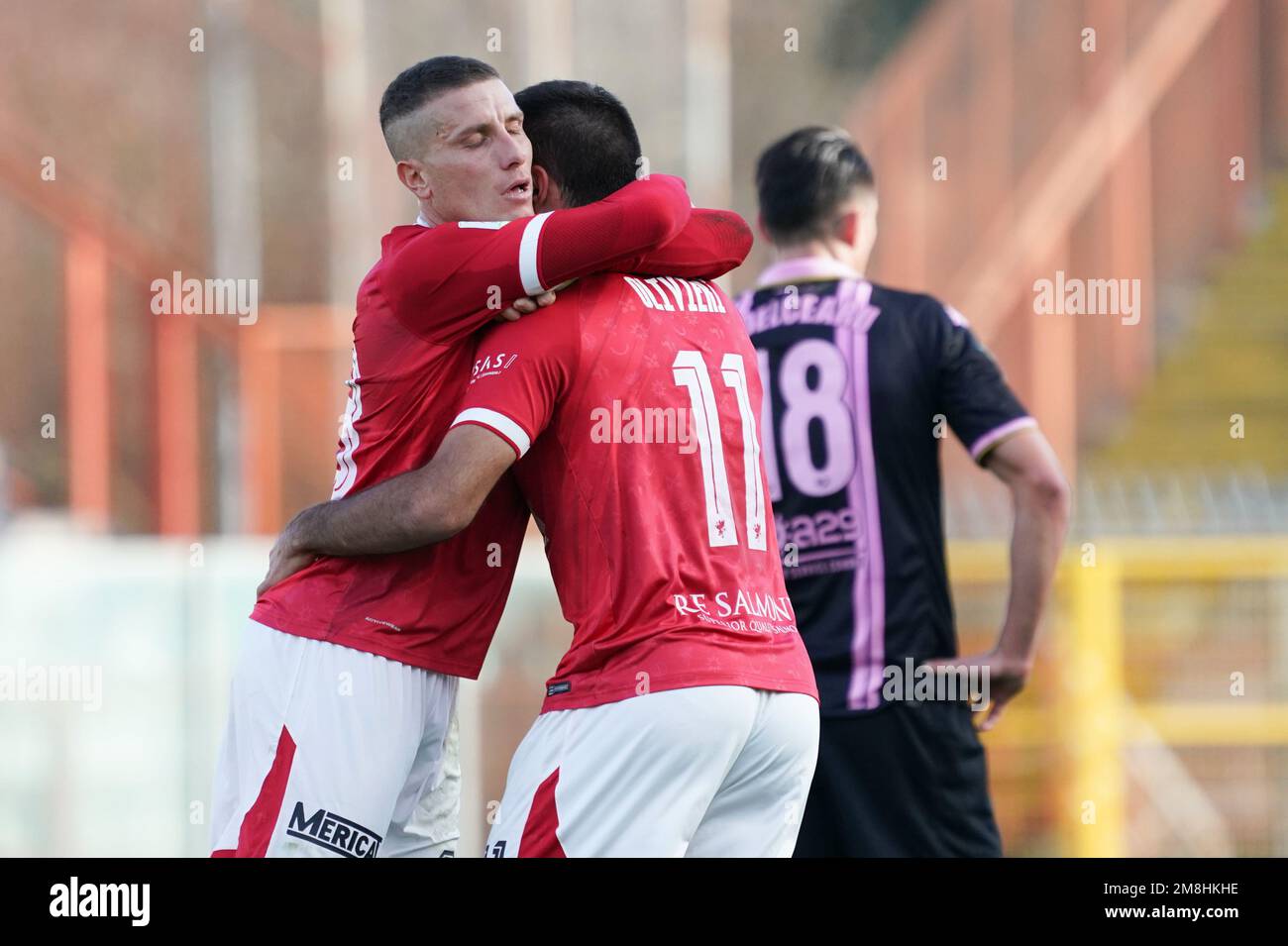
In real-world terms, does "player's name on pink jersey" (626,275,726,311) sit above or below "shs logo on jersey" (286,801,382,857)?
above

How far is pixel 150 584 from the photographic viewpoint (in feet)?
20.0

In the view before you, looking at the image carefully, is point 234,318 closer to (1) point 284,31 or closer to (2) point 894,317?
(1) point 284,31

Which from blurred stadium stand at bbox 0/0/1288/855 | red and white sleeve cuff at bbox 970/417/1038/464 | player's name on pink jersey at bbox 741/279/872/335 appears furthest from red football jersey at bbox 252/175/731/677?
blurred stadium stand at bbox 0/0/1288/855

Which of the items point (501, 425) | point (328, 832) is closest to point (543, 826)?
point (328, 832)

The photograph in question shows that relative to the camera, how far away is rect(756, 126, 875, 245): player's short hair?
409 cm

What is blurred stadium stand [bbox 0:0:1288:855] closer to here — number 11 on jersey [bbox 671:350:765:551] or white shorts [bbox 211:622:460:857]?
white shorts [bbox 211:622:460:857]

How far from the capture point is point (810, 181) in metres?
4.10

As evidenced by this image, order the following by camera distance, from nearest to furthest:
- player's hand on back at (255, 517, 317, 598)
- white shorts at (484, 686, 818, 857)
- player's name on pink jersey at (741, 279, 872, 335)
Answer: white shorts at (484, 686, 818, 857) < player's hand on back at (255, 517, 317, 598) < player's name on pink jersey at (741, 279, 872, 335)

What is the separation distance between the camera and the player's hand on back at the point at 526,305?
111 inches

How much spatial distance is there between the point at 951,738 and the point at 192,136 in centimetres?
809

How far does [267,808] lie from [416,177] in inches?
44.1

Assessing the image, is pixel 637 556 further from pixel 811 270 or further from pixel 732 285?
pixel 732 285

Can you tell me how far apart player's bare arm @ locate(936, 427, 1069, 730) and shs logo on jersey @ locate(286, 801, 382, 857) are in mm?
1591
